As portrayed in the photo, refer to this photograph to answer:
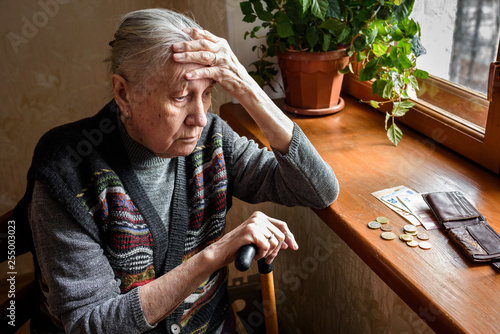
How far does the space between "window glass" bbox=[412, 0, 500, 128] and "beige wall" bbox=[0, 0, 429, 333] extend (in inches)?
25.5

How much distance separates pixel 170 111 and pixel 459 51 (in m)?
0.93

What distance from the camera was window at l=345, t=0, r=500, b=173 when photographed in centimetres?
132

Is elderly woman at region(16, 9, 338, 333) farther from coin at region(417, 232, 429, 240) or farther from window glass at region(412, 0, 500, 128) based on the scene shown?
window glass at region(412, 0, 500, 128)

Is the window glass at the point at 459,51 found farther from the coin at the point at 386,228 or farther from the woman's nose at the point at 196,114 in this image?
the woman's nose at the point at 196,114

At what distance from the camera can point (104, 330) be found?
1055mm

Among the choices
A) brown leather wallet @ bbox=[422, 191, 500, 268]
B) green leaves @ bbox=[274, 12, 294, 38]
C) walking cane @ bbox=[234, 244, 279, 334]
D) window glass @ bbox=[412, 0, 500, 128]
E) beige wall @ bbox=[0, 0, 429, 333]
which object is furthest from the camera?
beige wall @ bbox=[0, 0, 429, 333]

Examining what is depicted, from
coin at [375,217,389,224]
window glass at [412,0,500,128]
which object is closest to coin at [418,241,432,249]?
coin at [375,217,389,224]

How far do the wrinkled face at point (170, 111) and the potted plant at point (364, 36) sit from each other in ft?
1.58

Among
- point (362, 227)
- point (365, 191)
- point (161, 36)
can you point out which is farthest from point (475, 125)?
point (161, 36)

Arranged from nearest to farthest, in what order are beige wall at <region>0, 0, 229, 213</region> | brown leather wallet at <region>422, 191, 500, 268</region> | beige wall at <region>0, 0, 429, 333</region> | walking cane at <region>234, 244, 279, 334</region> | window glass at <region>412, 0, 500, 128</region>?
1. brown leather wallet at <region>422, 191, 500, 268</region>
2. walking cane at <region>234, 244, 279, 334</region>
3. window glass at <region>412, 0, 500, 128</region>
4. beige wall at <region>0, 0, 429, 333</region>
5. beige wall at <region>0, 0, 229, 213</region>

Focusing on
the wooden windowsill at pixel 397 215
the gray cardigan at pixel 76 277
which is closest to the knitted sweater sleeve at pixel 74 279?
the gray cardigan at pixel 76 277

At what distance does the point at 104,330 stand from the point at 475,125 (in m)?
1.15

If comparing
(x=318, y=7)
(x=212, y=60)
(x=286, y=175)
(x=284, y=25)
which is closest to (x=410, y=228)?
(x=286, y=175)

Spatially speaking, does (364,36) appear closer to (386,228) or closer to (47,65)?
(386,228)
